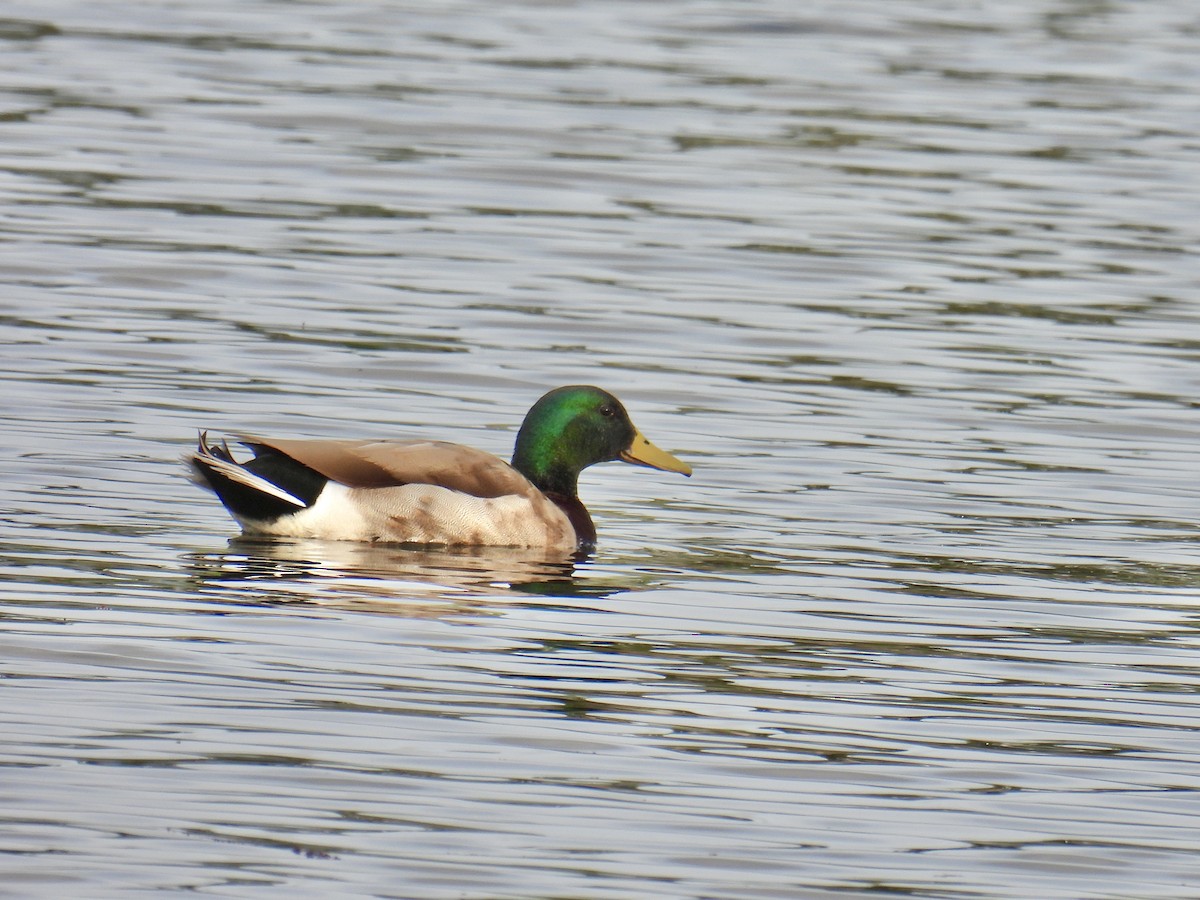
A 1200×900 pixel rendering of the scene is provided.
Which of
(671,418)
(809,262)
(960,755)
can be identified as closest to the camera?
(960,755)

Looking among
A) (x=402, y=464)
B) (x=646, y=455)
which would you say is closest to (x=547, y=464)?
(x=646, y=455)

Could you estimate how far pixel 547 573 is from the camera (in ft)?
30.8

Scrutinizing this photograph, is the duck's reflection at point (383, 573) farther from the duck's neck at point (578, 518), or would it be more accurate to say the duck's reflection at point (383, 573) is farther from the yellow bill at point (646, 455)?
the yellow bill at point (646, 455)

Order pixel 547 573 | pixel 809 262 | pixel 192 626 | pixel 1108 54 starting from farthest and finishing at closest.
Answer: pixel 1108 54 < pixel 809 262 < pixel 547 573 < pixel 192 626

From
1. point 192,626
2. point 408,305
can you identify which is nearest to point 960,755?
point 192,626

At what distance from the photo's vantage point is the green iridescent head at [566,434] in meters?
10.4

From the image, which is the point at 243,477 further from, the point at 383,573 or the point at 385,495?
the point at 383,573

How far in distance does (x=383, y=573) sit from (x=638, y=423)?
3.33 metres

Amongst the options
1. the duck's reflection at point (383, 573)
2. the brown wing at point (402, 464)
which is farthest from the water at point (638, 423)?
the brown wing at point (402, 464)

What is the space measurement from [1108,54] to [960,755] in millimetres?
17622

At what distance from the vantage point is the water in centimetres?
607

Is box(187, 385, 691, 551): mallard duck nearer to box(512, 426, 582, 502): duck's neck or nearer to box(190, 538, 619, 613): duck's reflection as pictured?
box(190, 538, 619, 613): duck's reflection

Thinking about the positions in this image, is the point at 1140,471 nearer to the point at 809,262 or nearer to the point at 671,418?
the point at 671,418

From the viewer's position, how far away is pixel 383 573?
902 centimetres
